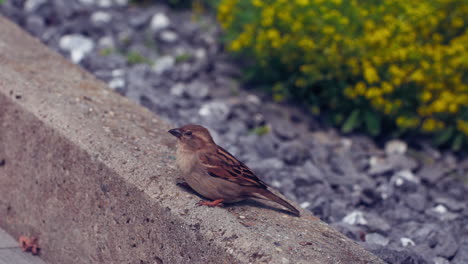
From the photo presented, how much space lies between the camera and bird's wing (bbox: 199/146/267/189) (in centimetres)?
255

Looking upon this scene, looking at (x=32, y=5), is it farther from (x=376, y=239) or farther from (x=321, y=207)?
(x=376, y=239)

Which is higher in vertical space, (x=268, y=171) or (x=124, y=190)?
(x=124, y=190)

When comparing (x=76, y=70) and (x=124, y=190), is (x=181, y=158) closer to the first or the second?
(x=124, y=190)

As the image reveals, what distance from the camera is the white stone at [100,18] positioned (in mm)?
5132

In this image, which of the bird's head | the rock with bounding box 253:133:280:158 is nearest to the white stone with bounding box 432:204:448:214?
the rock with bounding box 253:133:280:158

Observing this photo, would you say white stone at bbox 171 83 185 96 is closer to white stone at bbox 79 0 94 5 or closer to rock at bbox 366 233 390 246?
white stone at bbox 79 0 94 5

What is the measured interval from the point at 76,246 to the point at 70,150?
17.6 inches

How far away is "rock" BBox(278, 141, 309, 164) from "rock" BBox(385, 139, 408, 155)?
65 centimetres

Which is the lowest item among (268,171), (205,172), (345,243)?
(268,171)

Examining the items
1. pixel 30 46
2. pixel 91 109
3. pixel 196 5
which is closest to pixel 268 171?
pixel 91 109

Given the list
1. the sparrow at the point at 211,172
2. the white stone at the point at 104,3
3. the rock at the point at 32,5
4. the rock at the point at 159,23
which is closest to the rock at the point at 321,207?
the sparrow at the point at 211,172

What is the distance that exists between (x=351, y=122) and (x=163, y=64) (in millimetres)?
1525

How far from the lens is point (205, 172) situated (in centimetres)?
254

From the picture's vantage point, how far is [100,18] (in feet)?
16.9
